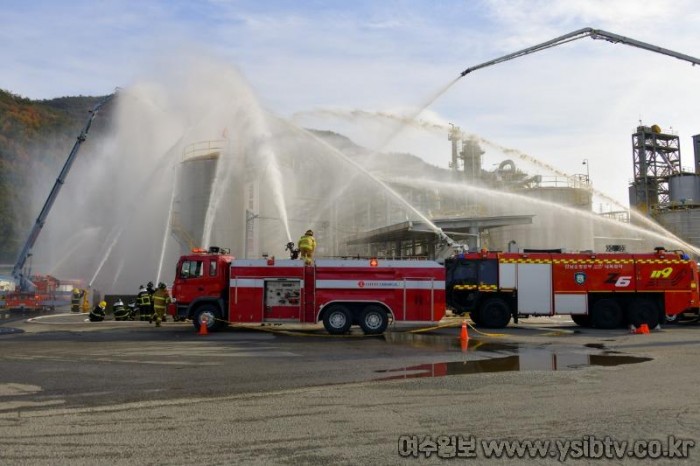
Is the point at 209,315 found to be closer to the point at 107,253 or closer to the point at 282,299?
the point at 282,299

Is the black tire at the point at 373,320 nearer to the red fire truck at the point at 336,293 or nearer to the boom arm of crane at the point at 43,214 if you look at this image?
A: the red fire truck at the point at 336,293

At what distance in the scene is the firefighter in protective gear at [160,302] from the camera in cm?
1911

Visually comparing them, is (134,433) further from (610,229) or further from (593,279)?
(610,229)

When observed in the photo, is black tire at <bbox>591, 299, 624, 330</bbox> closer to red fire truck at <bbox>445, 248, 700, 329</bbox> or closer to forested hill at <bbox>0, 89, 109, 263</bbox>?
red fire truck at <bbox>445, 248, 700, 329</bbox>

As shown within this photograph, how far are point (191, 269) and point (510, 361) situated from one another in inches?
422

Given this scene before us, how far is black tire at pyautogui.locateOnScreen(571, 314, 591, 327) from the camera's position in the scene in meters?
20.0

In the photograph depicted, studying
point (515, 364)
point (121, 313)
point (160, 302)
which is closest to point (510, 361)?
point (515, 364)

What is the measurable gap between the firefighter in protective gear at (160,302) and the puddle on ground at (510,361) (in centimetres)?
953

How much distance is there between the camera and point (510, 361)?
36.4ft

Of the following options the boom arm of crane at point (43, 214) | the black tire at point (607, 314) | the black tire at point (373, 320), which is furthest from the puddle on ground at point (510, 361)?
the boom arm of crane at point (43, 214)

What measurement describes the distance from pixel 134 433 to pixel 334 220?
30.1 m

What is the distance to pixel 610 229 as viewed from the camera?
40.6m

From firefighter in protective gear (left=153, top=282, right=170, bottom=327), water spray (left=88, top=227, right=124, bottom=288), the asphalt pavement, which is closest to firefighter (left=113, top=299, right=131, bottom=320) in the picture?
firefighter in protective gear (left=153, top=282, right=170, bottom=327)

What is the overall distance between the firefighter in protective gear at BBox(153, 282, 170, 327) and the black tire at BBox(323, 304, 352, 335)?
20.9ft
